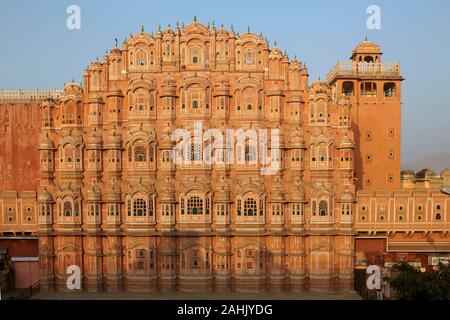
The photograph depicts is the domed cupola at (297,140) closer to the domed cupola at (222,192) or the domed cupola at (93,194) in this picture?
the domed cupola at (222,192)

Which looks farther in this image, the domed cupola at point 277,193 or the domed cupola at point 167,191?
the domed cupola at point 277,193

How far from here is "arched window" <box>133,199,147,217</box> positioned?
3216cm

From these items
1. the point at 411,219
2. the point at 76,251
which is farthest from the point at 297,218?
the point at 76,251

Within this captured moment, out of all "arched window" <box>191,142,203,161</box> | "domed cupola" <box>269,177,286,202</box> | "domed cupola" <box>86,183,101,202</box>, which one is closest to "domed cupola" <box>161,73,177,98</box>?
"arched window" <box>191,142,203,161</box>

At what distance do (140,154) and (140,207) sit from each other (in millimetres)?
3956

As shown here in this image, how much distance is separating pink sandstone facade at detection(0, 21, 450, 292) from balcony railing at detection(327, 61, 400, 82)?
6032 millimetres

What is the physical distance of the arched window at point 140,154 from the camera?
106 ft

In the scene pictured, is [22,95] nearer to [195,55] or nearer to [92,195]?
[92,195]

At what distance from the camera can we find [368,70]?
38.2m

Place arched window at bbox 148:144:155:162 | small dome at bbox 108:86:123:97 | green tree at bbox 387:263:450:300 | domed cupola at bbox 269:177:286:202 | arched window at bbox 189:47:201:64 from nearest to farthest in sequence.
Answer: green tree at bbox 387:263:450:300, domed cupola at bbox 269:177:286:202, arched window at bbox 148:144:155:162, small dome at bbox 108:86:123:97, arched window at bbox 189:47:201:64

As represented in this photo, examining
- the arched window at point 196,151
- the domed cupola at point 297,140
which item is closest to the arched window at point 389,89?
the domed cupola at point 297,140

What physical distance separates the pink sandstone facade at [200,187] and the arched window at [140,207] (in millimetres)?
78

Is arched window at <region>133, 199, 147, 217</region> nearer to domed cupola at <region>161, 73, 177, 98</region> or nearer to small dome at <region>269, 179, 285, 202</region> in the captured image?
domed cupola at <region>161, 73, 177, 98</region>

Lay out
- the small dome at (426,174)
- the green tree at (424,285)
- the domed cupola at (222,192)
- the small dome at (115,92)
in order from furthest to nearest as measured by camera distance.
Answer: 1. the small dome at (426,174)
2. the small dome at (115,92)
3. the domed cupola at (222,192)
4. the green tree at (424,285)
